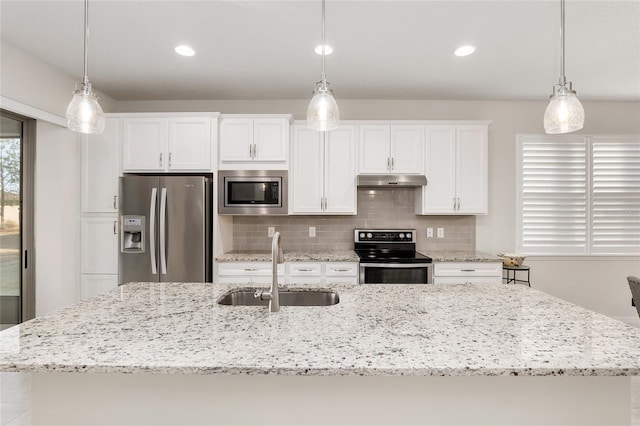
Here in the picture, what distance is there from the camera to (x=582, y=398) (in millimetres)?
1218

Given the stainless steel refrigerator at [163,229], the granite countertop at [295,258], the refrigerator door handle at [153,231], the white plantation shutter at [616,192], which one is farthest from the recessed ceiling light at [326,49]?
the white plantation shutter at [616,192]

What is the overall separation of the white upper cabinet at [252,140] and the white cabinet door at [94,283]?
1600mm

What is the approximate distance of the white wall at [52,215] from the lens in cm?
328

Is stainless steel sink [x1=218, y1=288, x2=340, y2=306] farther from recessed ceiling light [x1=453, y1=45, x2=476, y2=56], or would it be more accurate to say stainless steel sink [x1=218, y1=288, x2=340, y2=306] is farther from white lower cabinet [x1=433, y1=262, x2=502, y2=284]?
recessed ceiling light [x1=453, y1=45, x2=476, y2=56]

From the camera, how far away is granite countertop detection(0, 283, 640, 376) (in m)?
1.05

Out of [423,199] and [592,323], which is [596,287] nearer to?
[423,199]

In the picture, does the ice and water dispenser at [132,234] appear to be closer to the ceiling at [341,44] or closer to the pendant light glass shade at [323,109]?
the ceiling at [341,44]

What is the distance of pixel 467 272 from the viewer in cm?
347

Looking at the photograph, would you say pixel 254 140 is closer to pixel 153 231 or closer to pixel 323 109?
pixel 153 231

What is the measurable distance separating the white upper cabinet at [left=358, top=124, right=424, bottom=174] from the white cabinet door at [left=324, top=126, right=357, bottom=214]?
0.11 meters

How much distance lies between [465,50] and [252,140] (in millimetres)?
2120

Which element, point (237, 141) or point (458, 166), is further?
point (458, 166)

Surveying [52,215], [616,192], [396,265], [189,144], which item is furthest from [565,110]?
[52,215]

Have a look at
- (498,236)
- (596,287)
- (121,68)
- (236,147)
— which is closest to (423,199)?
(498,236)
